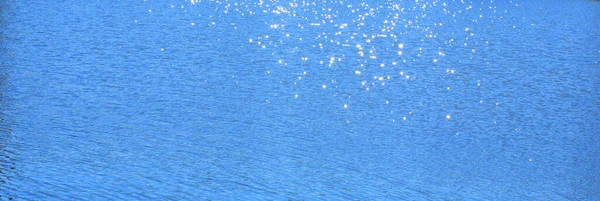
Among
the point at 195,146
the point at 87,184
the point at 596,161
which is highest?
the point at 596,161

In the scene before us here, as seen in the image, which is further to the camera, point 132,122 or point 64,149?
point 132,122

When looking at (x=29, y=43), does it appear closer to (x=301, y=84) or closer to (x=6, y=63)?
(x=6, y=63)

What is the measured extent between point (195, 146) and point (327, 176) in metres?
4.29

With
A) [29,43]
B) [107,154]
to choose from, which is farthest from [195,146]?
[29,43]

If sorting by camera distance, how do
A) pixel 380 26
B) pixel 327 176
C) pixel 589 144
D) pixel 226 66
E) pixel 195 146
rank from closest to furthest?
1. pixel 327 176
2. pixel 195 146
3. pixel 589 144
4. pixel 226 66
5. pixel 380 26

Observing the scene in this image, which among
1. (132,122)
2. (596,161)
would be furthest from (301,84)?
(596,161)

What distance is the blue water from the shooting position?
22.0 metres

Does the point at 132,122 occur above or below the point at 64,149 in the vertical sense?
above

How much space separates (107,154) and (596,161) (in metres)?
14.9

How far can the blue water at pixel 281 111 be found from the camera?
72.2 feet

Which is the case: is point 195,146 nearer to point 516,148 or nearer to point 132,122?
point 132,122

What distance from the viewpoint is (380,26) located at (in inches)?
2406

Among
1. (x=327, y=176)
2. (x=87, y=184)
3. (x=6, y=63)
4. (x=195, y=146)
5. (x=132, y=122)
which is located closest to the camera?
(x=87, y=184)

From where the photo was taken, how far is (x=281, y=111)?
30109 millimetres
